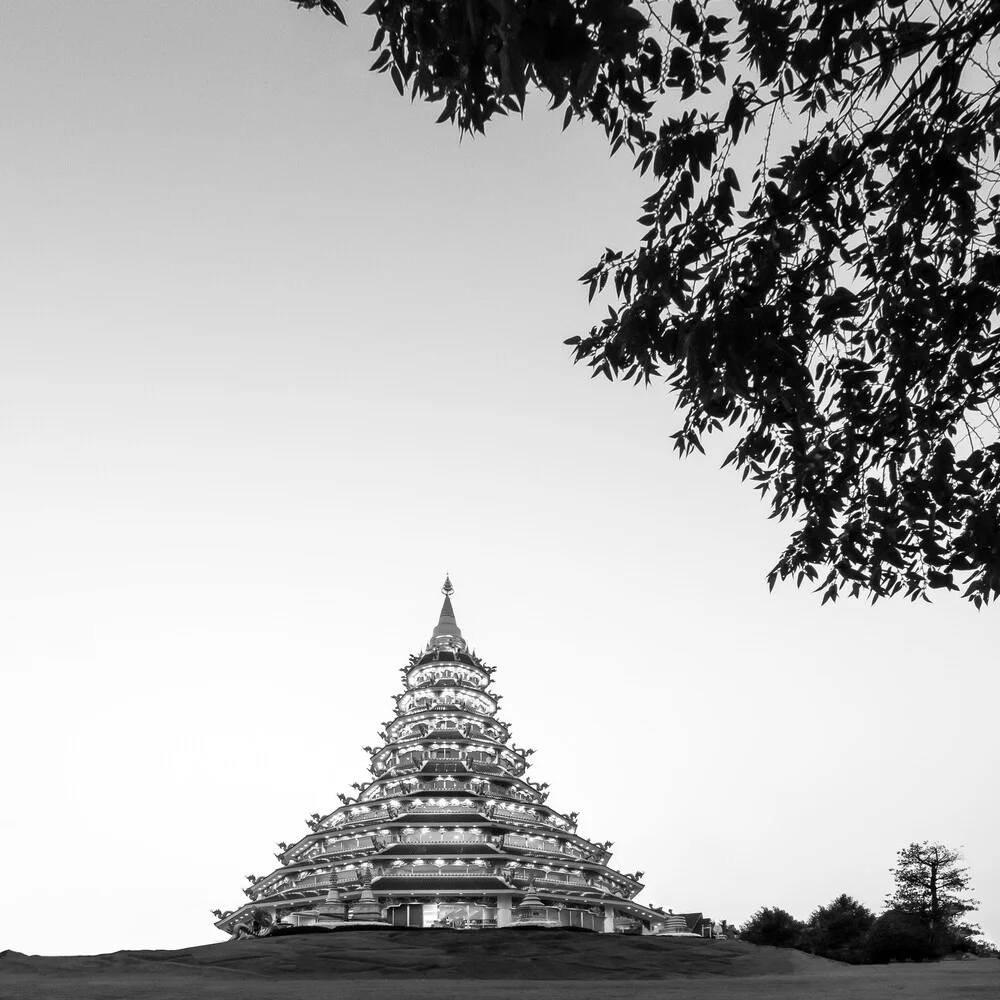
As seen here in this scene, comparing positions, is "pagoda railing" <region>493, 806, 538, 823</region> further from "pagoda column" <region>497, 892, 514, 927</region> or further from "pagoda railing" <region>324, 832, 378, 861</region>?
"pagoda railing" <region>324, 832, 378, 861</region>


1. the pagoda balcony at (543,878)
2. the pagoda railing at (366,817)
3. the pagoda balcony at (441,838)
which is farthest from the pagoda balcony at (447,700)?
the pagoda balcony at (543,878)

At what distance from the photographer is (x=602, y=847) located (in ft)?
135

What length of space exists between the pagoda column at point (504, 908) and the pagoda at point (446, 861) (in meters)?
0.04

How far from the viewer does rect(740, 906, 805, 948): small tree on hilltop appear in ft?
138

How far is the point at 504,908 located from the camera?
3222 centimetres

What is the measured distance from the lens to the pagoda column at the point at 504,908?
31.8 metres

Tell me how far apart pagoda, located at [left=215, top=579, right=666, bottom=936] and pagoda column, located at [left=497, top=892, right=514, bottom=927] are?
0.04m

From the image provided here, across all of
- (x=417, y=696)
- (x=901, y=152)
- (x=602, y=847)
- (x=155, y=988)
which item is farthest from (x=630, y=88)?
(x=417, y=696)

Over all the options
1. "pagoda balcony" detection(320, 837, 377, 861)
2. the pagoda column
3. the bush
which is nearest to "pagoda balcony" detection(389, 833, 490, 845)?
"pagoda balcony" detection(320, 837, 377, 861)

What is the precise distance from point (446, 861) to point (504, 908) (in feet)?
10.6

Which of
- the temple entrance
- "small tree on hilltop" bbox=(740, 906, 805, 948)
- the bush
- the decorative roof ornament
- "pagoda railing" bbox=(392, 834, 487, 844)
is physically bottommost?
"small tree on hilltop" bbox=(740, 906, 805, 948)

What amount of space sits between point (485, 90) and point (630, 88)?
62.6 inches

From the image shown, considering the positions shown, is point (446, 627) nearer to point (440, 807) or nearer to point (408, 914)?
point (440, 807)

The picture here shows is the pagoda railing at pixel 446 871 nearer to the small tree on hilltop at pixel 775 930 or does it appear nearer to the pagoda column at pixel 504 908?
the pagoda column at pixel 504 908
